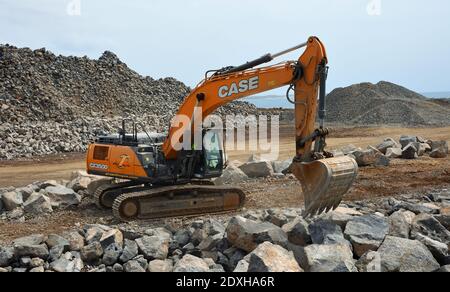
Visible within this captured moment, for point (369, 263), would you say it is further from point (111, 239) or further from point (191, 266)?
point (111, 239)

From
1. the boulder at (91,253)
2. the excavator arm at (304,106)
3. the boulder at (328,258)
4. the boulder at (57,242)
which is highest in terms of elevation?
the excavator arm at (304,106)

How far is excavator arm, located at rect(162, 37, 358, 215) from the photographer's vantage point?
7242 mm

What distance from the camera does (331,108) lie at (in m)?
38.5

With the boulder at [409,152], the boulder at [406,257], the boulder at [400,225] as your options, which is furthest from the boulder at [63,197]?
the boulder at [409,152]

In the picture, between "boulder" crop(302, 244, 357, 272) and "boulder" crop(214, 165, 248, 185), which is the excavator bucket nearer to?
"boulder" crop(302, 244, 357, 272)

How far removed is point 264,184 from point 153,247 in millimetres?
6155

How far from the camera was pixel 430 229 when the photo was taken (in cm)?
727

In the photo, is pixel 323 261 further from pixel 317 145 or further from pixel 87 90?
pixel 87 90

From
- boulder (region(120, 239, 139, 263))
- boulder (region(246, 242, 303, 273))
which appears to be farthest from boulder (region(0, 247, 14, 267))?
boulder (region(246, 242, 303, 273))

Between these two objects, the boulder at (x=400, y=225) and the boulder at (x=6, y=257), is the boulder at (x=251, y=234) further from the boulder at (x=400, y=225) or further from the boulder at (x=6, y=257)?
the boulder at (x=6, y=257)

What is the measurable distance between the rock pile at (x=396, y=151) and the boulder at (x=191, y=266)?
989 centimetres

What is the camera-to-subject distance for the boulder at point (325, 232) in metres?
6.37

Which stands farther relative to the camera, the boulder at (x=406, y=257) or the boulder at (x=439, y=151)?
the boulder at (x=439, y=151)
